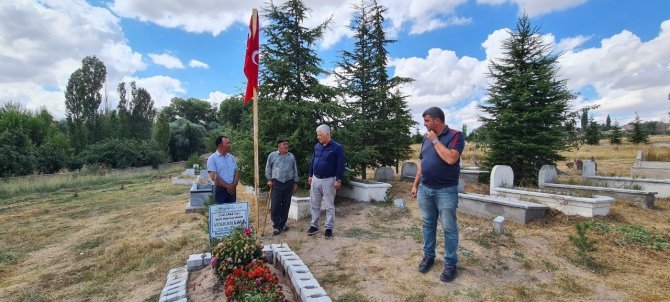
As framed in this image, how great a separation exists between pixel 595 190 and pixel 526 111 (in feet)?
10.0

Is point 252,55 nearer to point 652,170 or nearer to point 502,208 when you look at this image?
point 502,208

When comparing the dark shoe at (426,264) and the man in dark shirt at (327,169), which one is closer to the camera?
the dark shoe at (426,264)

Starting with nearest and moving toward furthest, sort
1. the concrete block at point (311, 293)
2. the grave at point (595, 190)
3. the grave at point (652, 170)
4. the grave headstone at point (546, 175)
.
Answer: the concrete block at point (311, 293) < the grave at point (595, 190) < the grave headstone at point (546, 175) < the grave at point (652, 170)

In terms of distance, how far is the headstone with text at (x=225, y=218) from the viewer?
476 cm

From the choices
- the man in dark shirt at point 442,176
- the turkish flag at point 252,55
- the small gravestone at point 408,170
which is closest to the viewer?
the man in dark shirt at point 442,176

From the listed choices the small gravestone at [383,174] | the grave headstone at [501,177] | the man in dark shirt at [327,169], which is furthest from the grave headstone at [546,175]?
the man in dark shirt at [327,169]

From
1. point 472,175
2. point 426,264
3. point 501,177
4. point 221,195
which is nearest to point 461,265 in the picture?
point 426,264

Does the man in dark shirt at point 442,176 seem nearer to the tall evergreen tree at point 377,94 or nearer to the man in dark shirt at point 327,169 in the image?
the man in dark shirt at point 327,169

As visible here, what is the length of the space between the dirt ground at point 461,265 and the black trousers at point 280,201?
23 centimetres

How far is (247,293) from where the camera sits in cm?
281

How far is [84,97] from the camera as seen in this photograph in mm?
32969

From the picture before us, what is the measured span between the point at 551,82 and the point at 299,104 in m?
7.80

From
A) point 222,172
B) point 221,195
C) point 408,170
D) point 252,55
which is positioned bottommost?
point 221,195

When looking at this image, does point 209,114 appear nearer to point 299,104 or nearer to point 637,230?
point 299,104
